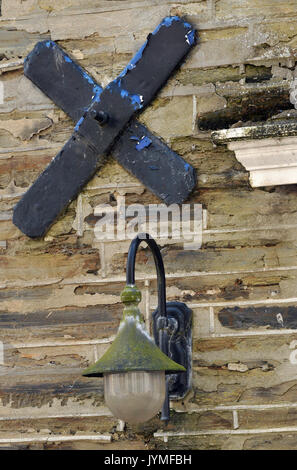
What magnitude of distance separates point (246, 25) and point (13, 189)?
1241 millimetres

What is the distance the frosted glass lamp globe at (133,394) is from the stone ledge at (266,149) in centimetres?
105

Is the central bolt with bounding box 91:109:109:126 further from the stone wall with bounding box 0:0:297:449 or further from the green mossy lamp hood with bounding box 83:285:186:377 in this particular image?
the green mossy lamp hood with bounding box 83:285:186:377

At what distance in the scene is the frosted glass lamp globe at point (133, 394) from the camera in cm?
306

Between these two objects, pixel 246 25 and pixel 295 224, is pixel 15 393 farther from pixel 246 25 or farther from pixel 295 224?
pixel 246 25

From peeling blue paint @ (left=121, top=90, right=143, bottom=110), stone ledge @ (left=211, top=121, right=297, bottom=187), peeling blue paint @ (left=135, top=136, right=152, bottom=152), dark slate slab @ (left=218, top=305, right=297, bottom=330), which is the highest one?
peeling blue paint @ (left=121, top=90, right=143, bottom=110)

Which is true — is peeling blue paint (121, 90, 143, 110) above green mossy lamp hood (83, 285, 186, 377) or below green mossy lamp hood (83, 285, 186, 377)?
above

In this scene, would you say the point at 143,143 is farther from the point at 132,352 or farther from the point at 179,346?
the point at 132,352

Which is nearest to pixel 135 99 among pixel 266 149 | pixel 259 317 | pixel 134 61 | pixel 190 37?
pixel 134 61

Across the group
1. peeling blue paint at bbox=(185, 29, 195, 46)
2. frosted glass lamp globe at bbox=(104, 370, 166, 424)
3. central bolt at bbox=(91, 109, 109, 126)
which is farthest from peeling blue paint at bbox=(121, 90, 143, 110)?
frosted glass lamp globe at bbox=(104, 370, 166, 424)

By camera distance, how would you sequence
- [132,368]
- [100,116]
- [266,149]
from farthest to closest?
[100,116] < [266,149] < [132,368]

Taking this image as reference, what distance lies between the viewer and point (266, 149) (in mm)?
3684

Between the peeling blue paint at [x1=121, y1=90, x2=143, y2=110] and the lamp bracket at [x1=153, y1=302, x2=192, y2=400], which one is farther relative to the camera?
the peeling blue paint at [x1=121, y1=90, x2=143, y2=110]

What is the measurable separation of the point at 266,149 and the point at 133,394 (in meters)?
1.21

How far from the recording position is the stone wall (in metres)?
3.70
